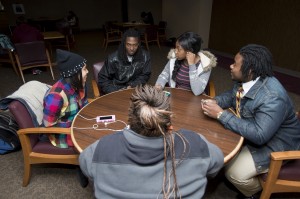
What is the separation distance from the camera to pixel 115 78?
2.53 metres

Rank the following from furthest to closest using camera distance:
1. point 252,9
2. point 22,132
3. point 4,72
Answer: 1. point 252,9
2. point 4,72
3. point 22,132

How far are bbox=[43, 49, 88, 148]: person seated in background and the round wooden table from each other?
0.13 meters

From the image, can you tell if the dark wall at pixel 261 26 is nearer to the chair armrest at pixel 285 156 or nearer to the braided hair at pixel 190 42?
the braided hair at pixel 190 42

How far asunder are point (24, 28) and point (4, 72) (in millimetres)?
1116

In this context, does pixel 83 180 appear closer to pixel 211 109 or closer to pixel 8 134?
pixel 8 134

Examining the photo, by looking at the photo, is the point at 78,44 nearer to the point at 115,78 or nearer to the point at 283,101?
A: the point at 115,78

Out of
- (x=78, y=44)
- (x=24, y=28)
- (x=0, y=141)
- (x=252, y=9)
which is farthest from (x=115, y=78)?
(x=78, y=44)

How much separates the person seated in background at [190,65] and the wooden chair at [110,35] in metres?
4.80

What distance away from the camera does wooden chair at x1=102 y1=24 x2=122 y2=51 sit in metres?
6.83

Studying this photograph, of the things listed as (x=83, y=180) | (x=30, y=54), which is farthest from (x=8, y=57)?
(x=83, y=180)

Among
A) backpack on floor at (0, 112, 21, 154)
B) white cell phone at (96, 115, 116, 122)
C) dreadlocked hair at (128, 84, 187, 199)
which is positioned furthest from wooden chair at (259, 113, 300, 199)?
backpack on floor at (0, 112, 21, 154)

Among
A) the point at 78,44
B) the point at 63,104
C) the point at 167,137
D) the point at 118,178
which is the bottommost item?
the point at 78,44

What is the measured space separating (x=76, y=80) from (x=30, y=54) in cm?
303

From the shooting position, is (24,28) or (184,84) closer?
(184,84)
